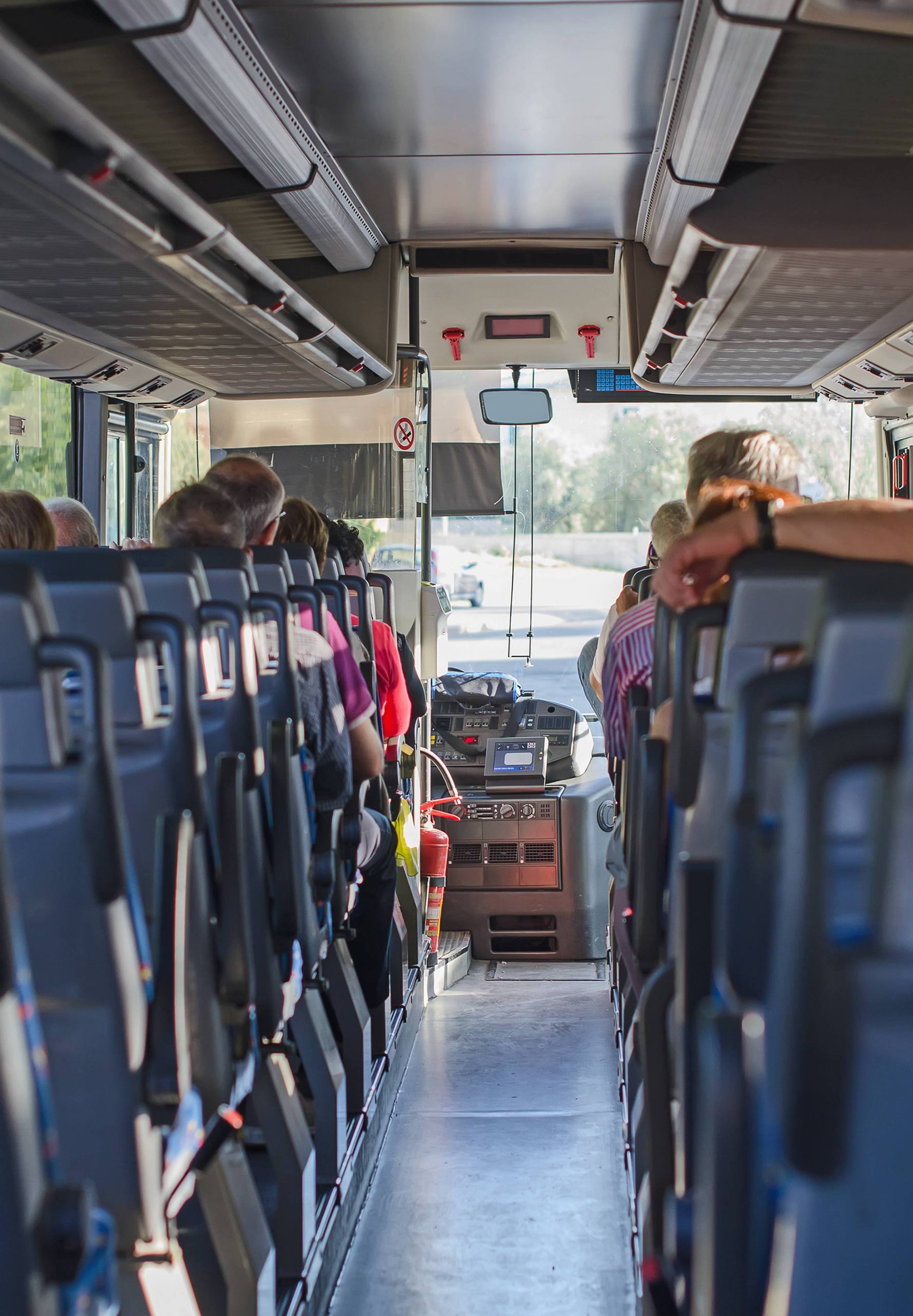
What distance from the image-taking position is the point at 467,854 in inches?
239

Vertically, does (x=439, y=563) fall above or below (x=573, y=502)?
below

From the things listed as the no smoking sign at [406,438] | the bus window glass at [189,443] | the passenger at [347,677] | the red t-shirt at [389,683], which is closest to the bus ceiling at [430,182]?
the no smoking sign at [406,438]

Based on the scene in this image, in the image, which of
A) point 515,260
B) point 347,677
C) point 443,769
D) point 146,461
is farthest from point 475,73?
point 443,769

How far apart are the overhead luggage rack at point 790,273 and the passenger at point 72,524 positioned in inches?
90.0

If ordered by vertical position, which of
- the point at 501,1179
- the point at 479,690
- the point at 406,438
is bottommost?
the point at 501,1179

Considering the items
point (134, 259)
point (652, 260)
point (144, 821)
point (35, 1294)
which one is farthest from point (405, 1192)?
point (652, 260)

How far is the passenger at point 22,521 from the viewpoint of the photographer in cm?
318

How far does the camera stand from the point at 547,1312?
2.90 meters

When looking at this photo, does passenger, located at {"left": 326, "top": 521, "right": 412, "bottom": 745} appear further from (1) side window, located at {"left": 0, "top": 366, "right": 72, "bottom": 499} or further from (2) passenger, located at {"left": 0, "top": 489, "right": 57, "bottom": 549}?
(2) passenger, located at {"left": 0, "top": 489, "right": 57, "bottom": 549}

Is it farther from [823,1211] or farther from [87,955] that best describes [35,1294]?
[823,1211]

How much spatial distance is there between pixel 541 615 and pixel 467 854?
1.26 metres

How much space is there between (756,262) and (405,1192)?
304 cm

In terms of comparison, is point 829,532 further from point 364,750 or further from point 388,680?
point 388,680

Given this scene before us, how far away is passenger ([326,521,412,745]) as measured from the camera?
14.9 ft
